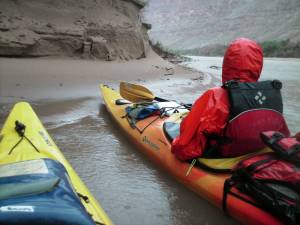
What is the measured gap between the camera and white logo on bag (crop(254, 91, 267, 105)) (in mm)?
2818

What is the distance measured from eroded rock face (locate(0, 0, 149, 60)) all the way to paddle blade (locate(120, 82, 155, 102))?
343 centimetres

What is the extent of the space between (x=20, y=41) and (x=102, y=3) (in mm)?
3373

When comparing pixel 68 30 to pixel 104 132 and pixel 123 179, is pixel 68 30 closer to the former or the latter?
pixel 104 132

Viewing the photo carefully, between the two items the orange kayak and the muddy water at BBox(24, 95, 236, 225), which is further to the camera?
the muddy water at BBox(24, 95, 236, 225)

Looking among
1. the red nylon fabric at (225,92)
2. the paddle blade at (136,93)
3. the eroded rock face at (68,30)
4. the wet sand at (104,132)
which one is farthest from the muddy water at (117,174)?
the eroded rock face at (68,30)

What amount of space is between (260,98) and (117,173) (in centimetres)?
158

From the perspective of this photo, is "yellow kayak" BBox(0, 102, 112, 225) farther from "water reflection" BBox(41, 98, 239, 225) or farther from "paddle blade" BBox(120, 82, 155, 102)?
"paddle blade" BBox(120, 82, 155, 102)

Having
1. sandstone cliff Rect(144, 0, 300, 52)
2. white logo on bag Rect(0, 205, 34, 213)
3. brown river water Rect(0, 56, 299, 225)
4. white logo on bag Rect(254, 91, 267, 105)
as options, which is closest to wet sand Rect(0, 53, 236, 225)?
brown river water Rect(0, 56, 299, 225)

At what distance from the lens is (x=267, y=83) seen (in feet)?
9.62

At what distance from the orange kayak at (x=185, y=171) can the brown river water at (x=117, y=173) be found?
0.31 feet

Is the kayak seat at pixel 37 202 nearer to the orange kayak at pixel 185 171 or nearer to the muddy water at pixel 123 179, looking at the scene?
the muddy water at pixel 123 179

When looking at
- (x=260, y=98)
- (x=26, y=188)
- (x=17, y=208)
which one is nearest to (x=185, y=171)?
(x=260, y=98)

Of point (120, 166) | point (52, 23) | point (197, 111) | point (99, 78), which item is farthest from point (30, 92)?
point (197, 111)

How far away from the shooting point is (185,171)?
326 centimetres
